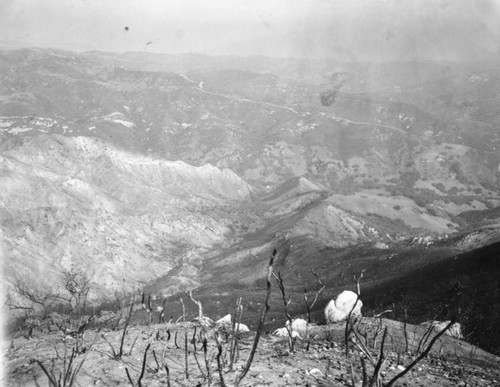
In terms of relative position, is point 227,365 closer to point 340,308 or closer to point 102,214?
point 340,308

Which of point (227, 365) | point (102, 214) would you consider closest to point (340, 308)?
point (227, 365)

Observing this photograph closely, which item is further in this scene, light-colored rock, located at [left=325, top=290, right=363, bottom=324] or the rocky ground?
light-colored rock, located at [left=325, top=290, right=363, bottom=324]

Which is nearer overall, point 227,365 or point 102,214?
point 227,365

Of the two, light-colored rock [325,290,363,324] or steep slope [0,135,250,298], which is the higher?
steep slope [0,135,250,298]

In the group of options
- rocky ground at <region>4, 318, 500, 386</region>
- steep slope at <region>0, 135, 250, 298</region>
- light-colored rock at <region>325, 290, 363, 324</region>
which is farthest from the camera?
steep slope at <region>0, 135, 250, 298</region>

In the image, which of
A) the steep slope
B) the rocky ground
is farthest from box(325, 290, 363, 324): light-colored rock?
the steep slope

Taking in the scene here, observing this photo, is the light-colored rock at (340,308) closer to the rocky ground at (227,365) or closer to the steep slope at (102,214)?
the rocky ground at (227,365)

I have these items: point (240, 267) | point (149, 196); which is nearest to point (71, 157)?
point (149, 196)

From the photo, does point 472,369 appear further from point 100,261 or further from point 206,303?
point 100,261

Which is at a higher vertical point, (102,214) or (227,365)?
(102,214)

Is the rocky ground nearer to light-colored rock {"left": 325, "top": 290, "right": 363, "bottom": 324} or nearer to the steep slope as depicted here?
light-colored rock {"left": 325, "top": 290, "right": 363, "bottom": 324}

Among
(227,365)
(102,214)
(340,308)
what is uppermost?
(102,214)
